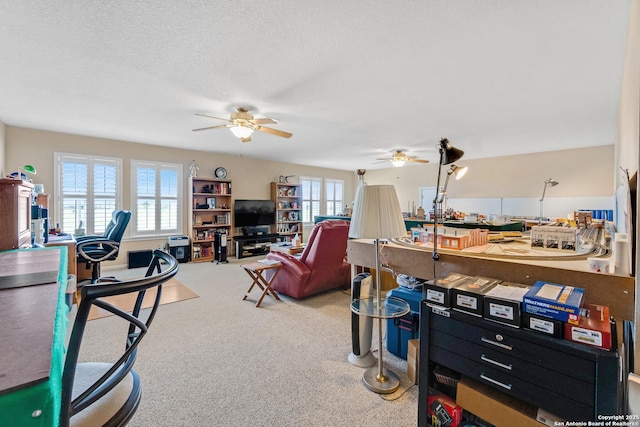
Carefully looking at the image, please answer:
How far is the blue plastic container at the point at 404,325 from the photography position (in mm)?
2152

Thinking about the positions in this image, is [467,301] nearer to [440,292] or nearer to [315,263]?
[440,292]

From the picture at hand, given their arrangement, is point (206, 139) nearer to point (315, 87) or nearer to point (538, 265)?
point (315, 87)

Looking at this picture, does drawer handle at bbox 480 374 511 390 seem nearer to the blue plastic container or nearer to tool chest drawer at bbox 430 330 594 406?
tool chest drawer at bbox 430 330 594 406

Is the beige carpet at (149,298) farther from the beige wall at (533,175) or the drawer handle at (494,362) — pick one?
the beige wall at (533,175)

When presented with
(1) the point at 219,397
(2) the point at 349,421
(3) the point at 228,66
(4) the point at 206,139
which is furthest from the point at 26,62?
(2) the point at 349,421

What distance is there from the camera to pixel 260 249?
22.5ft

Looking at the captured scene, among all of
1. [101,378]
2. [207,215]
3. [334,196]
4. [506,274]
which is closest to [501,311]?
[506,274]

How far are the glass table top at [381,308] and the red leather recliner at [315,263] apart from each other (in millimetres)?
1371

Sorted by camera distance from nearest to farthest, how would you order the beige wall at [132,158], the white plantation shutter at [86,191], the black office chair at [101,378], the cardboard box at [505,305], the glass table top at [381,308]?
1. the black office chair at [101,378]
2. the cardboard box at [505,305]
3. the glass table top at [381,308]
4. the beige wall at [132,158]
5. the white plantation shutter at [86,191]

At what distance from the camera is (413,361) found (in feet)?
6.61

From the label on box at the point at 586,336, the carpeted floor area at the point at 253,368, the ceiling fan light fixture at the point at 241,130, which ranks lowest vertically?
the carpeted floor area at the point at 253,368

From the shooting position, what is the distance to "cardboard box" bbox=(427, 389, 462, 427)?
1.38 metres

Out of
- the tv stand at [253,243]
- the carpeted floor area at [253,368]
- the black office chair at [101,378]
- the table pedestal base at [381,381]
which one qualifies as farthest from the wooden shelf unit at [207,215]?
the black office chair at [101,378]

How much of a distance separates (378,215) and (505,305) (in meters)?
0.81
